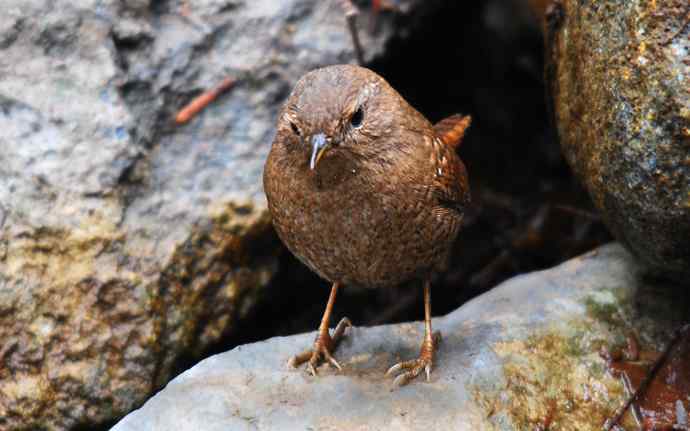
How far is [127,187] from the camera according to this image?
→ 4.50 m

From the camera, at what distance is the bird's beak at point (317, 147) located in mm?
3234

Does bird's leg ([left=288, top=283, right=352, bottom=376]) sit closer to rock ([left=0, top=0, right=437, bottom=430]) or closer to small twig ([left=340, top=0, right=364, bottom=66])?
rock ([left=0, top=0, right=437, bottom=430])

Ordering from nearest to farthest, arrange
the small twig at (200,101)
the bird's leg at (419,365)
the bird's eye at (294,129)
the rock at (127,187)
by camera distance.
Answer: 1. the bird's eye at (294,129)
2. the bird's leg at (419,365)
3. the rock at (127,187)
4. the small twig at (200,101)

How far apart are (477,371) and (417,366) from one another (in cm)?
27

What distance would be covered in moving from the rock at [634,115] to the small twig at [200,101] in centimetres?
190

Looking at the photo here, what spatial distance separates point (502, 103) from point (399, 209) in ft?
12.7

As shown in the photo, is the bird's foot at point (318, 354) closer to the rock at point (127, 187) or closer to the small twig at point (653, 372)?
the rock at point (127, 187)

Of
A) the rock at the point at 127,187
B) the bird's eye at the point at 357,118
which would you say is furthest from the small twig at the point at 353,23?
the bird's eye at the point at 357,118

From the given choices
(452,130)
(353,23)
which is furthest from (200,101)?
(452,130)

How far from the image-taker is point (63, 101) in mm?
4492

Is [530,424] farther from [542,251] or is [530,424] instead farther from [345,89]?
[542,251]

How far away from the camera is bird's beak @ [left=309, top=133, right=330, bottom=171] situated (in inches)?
127

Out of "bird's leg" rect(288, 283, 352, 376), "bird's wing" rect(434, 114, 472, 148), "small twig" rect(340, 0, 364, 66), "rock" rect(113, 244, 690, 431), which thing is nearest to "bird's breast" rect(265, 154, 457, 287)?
"bird's leg" rect(288, 283, 352, 376)

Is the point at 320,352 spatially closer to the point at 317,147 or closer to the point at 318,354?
the point at 318,354
